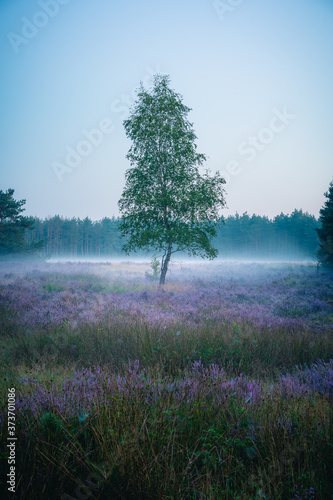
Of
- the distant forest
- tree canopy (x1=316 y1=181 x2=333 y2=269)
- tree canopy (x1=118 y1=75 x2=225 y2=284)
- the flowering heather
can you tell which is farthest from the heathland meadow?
the distant forest

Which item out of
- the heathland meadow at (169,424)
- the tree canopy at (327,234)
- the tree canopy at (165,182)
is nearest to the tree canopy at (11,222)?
the tree canopy at (165,182)

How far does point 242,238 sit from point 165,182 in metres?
74.0

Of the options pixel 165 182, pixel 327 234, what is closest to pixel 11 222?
pixel 165 182

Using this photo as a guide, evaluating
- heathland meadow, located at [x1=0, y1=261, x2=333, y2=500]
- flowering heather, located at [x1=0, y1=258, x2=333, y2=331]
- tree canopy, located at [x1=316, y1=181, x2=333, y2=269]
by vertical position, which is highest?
tree canopy, located at [x1=316, y1=181, x2=333, y2=269]

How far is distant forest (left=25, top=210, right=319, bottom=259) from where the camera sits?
72.8 m

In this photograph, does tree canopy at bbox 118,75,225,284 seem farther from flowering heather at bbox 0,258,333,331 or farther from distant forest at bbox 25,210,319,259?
distant forest at bbox 25,210,319,259

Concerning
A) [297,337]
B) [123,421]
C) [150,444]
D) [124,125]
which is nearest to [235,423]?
[150,444]

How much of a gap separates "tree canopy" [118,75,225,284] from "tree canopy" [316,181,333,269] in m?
14.2

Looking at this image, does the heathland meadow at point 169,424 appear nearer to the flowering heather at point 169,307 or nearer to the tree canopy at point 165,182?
the flowering heather at point 169,307

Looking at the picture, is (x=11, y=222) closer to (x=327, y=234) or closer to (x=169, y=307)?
(x=169, y=307)

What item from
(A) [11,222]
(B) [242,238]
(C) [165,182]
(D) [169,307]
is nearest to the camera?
(D) [169,307]

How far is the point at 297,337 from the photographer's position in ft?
16.9

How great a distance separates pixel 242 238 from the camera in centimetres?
8188

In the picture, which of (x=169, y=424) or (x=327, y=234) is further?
(x=327, y=234)
